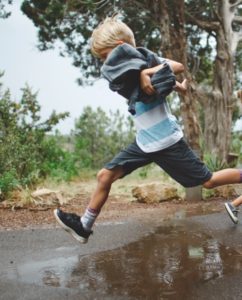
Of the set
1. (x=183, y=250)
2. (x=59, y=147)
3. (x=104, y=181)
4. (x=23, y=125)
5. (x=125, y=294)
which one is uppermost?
(x=104, y=181)

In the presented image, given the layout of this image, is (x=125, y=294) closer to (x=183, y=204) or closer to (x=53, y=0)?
(x=183, y=204)

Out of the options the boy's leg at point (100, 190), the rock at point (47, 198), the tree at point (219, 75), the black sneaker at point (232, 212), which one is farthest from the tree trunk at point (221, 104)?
the boy's leg at point (100, 190)

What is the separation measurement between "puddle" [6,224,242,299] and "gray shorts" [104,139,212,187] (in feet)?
2.03

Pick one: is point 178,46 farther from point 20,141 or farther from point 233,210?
point 233,210

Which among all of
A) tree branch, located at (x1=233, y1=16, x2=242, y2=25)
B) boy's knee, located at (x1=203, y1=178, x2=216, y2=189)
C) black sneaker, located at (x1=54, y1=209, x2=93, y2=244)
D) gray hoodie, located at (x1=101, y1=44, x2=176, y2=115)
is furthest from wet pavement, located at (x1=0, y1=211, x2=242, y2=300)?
tree branch, located at (x1=233, y1=16, x2=242, y2=25)

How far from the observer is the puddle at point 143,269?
9.50 ft

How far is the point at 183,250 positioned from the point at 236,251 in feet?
1.41

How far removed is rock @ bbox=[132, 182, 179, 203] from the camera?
22.6 ft

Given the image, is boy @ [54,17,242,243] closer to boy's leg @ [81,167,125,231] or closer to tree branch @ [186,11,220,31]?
boy's leg @ [81,167,125,231]

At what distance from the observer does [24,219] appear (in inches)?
222

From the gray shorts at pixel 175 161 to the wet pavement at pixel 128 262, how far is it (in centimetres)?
64

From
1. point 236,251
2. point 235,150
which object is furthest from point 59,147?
point 236,251

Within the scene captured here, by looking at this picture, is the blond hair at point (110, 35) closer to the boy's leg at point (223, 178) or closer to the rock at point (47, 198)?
the boy's leg at point (223, 178)

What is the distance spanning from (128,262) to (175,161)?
87 cm
